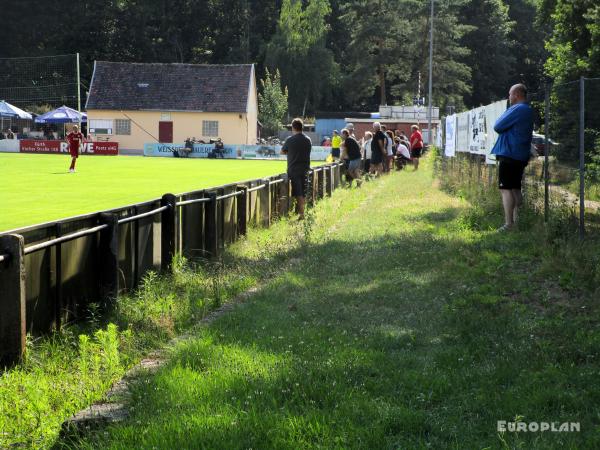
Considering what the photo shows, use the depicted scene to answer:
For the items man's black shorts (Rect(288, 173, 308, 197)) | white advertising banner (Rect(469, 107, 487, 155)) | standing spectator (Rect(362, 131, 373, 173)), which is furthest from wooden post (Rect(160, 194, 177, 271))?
standing spectator (Rect(362, 131, 373, 173))

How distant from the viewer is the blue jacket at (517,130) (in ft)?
38.3

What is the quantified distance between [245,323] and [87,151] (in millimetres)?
52608

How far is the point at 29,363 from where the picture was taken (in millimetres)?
6273

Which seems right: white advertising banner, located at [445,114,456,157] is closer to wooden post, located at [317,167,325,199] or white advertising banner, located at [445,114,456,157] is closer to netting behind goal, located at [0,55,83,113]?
wooden post, located at [317,167,325,199]

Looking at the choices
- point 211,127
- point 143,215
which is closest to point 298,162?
point 143,215

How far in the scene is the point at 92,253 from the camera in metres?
8.12

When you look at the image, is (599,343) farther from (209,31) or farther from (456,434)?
(209,31)

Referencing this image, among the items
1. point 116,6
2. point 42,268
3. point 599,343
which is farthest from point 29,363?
point 116,6

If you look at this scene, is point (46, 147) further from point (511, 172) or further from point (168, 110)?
point (511, 172)

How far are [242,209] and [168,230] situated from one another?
11.6 ft

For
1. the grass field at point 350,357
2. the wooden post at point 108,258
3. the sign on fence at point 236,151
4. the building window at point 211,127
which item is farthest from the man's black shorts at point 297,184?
the building window at point 211,127

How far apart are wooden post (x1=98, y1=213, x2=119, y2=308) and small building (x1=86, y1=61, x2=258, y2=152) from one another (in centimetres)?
6218

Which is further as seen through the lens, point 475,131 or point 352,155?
point 352,155

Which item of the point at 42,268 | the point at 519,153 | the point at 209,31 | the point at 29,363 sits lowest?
the point at 29,363
